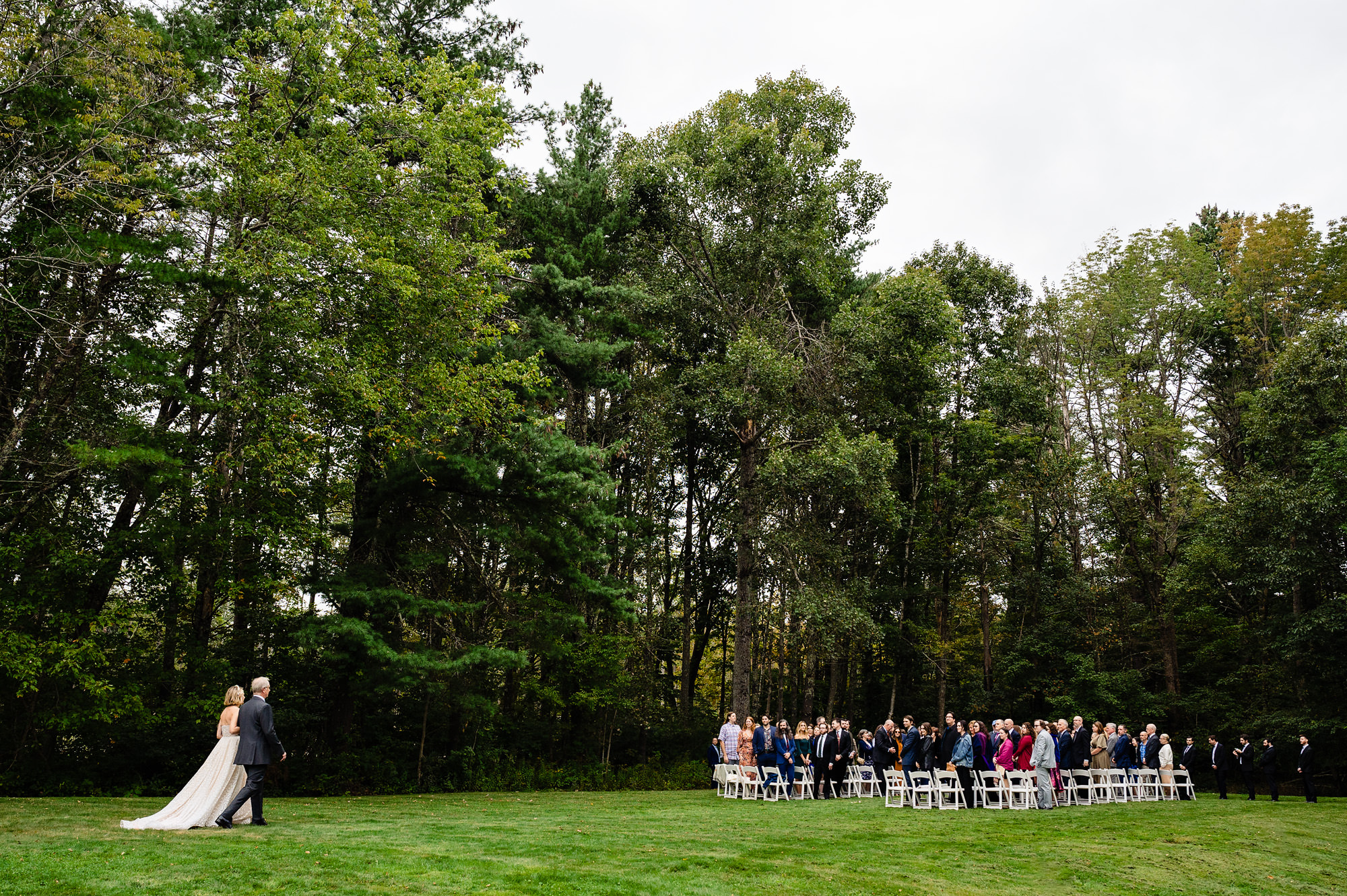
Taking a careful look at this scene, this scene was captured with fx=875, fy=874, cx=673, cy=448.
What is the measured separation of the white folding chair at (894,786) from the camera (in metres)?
13.6

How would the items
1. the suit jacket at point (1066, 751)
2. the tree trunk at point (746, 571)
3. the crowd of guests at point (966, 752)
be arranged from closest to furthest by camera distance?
the crowd of guests at point (966, 752), the suit jacket at point (1066, 751), the tree trunk at point (746, 571)

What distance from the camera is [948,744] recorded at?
47.3 ft

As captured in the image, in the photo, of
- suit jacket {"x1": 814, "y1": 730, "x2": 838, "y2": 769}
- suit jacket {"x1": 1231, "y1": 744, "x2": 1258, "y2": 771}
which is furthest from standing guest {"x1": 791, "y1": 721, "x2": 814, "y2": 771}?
suit jacket {"x1": 1231, "y1": 744, "x2": 1258, "y2": 771}

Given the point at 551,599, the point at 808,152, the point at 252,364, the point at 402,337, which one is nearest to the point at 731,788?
the point at 551,599

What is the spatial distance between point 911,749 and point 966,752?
3.74 ft

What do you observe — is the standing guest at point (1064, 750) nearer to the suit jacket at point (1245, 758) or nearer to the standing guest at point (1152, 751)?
the standing guest at point (1152, 751)

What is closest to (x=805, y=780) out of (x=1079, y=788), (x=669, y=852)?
(x=1079, y=788)

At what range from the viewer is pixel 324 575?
17.3m

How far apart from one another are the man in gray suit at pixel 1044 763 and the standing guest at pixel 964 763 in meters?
0.99

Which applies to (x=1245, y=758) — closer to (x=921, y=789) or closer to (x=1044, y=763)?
(x=1044, y=763)

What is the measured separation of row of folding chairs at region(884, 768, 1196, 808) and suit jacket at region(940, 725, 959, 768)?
0.95 feet

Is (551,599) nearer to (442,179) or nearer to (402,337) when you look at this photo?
(402,337)

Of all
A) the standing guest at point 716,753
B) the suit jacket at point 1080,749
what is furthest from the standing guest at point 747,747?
the suit jacket at point 1080,749

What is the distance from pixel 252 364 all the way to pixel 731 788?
11442 mm
